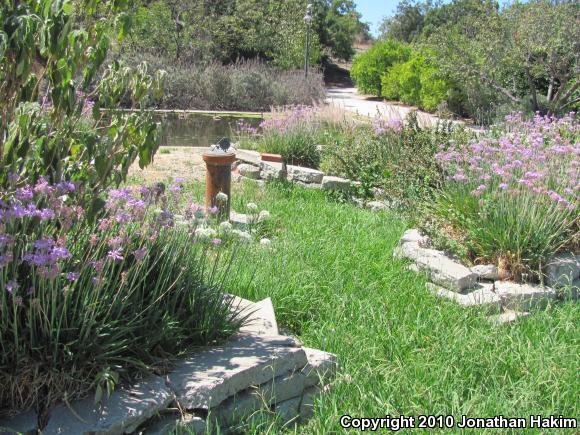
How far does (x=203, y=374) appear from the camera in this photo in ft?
8.45

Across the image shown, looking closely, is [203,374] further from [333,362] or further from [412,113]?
[412,113]

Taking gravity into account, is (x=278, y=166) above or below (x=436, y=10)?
below

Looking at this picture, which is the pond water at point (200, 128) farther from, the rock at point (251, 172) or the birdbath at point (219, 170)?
the birdbath at point (219, 170)

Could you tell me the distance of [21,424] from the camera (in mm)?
2188

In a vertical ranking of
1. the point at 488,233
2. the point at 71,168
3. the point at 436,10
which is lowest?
the point at 488,233

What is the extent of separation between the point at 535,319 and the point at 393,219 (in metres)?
2.30

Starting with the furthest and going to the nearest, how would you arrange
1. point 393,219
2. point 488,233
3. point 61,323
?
point 393,219 < point 488,233 < point 61,323

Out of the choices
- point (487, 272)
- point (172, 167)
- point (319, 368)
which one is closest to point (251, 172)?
point (172, 167)

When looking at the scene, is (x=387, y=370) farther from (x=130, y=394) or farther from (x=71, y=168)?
(x=71, y=168)

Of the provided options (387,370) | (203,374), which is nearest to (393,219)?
(387,370)

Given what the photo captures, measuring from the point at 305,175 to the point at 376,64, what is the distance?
748 inches

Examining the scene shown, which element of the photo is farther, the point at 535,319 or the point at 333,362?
the point at 535,319

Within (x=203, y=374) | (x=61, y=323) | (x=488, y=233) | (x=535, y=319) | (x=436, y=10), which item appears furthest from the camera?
(x=436, y=10)

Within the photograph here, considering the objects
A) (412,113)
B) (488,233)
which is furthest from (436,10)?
(488,233)
